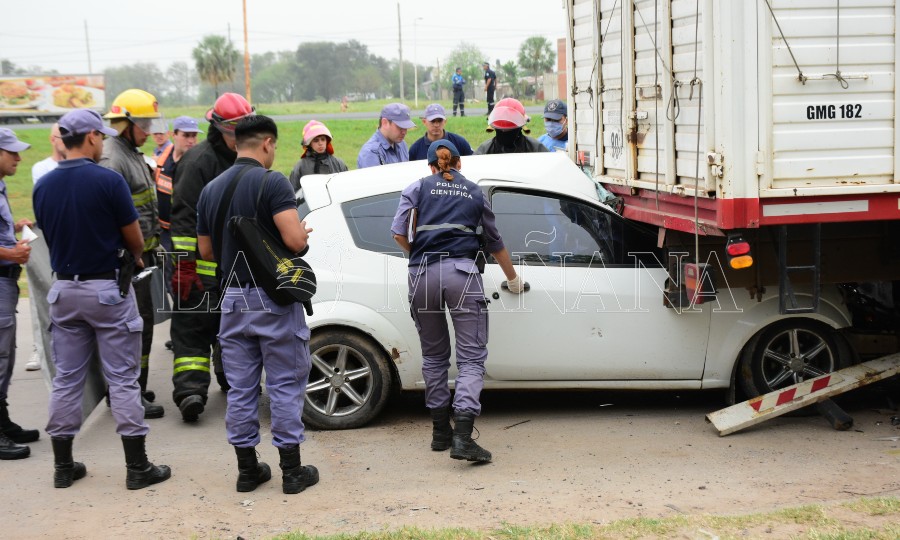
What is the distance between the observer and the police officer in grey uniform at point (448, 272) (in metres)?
5.58

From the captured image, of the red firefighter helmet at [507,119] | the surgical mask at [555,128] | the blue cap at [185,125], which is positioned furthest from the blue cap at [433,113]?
the blue cap at [185,125]

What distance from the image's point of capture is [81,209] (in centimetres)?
511

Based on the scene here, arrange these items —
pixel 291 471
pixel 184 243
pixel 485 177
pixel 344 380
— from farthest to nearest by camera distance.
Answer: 1. pixel 184 243
2. pixel 485 177
3. pixel 344 380
4. pixel 291 471

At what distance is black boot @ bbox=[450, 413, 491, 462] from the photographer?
17.8ft

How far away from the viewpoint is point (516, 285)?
19.6 feet

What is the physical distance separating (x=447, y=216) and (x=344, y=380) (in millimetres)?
1299

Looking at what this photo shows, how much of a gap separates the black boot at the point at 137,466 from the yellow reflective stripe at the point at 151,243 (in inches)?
71.6

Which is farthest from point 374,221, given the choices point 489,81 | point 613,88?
point 489,81

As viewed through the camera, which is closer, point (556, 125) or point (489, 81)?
point (556, 125)

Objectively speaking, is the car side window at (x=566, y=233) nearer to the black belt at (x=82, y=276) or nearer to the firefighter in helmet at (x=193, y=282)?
the firefighter in helmet at (x=193, y=282)

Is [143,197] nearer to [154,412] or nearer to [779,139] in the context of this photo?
[154,412]

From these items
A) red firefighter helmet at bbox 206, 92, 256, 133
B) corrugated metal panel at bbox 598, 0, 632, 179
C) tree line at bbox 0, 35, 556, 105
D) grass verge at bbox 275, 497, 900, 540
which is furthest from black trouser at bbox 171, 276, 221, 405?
tree line at bbox 0, 35, 556, 105

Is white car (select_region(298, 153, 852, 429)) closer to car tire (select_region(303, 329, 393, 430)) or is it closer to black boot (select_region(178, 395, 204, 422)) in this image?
car tire (select_region(303, 329, 393, 430))

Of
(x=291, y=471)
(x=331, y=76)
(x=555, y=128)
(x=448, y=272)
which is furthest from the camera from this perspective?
(x=331, y=76)
